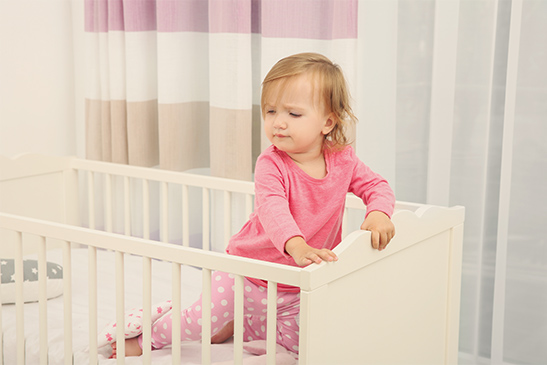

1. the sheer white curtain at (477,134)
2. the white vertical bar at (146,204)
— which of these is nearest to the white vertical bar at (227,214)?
the white vertical bar at (146,204)

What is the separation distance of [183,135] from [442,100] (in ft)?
2.59

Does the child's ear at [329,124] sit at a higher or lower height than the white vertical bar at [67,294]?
higher

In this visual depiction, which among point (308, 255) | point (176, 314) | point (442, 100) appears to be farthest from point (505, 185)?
point (176, 314)

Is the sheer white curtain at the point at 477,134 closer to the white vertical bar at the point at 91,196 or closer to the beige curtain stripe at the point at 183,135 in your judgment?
the beige curtain stripe at the point at 183,135

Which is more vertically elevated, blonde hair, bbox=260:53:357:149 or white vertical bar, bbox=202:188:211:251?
blonde hair, bbox=260:53:357:149

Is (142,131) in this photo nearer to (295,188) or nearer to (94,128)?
(94,128)

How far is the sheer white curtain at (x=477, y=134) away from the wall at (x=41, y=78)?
3.61 feet

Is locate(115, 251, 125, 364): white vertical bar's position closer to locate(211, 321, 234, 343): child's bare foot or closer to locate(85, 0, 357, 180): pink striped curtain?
locate(211, 321, 234, 343): child's bare foot

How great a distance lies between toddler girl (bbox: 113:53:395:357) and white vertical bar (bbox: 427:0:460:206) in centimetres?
40

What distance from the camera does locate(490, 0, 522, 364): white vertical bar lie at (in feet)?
5.16

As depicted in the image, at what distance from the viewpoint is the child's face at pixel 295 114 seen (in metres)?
1.22

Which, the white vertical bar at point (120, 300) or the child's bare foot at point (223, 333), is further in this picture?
the child's bare foot at point (223, 333)

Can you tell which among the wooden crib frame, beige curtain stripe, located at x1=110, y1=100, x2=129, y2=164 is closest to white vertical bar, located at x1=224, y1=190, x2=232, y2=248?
the wooden crib frame

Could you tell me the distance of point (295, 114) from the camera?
4.06 feet
